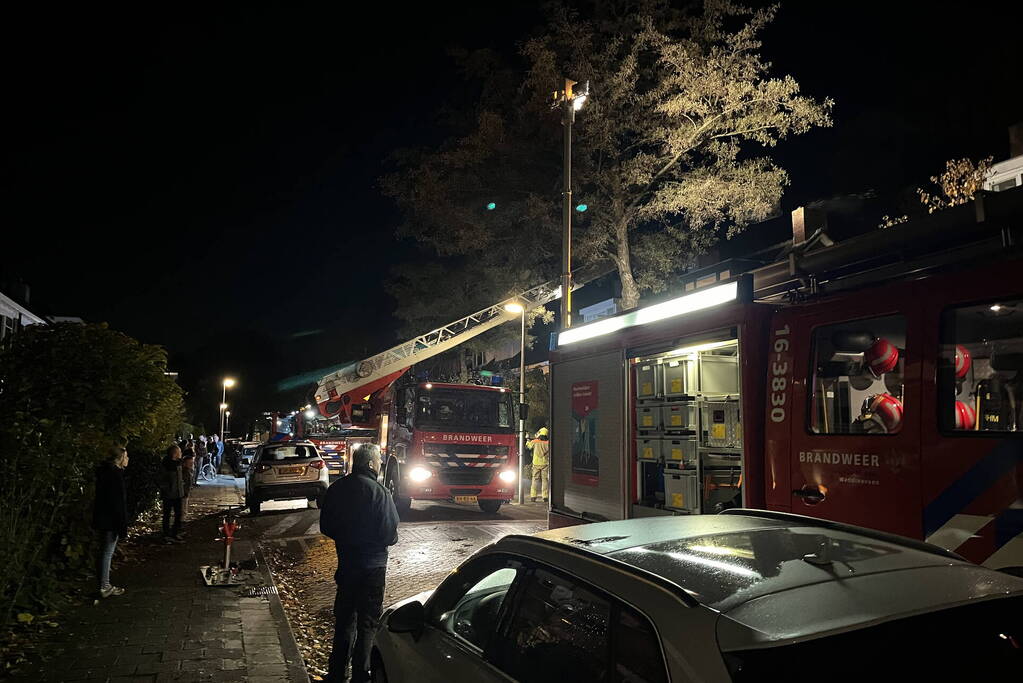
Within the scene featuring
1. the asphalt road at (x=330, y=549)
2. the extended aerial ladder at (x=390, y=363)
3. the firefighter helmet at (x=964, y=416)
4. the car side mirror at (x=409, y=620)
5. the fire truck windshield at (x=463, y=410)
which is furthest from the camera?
the extended aerial ladder at (x=390, y=363)

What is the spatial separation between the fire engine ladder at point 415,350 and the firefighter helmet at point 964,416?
19.3 m

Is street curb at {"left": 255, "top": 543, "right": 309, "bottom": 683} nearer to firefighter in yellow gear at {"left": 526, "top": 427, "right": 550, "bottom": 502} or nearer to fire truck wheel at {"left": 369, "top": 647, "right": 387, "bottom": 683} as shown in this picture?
fire truck wheel at {"left": 369, "top": 647, "right": 387, "bottom": 683}

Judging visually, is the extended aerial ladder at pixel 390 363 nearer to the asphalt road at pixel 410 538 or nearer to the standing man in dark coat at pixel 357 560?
the asphalt road at pixel 410 538

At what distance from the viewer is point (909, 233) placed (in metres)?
4.67

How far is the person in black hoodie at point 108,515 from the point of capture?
787 centimetres

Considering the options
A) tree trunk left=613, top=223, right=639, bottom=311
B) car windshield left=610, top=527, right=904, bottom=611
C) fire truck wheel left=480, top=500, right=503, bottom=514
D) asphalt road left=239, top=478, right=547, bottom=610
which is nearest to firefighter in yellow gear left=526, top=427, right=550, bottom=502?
asphalt road left=239, top=478, right=547, bottom=610

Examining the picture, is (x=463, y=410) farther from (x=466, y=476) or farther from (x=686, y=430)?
(x=686, y=430)

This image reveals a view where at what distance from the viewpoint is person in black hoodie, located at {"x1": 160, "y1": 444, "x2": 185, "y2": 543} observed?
1210cm

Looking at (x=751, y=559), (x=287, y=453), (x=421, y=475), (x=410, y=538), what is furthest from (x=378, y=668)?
(x=287, y=453)

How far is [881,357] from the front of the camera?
15.7 feet

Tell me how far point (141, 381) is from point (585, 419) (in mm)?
6295

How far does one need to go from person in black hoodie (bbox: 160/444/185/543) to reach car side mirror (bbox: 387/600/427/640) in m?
9.87

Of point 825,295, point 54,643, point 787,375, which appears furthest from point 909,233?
point 54,643

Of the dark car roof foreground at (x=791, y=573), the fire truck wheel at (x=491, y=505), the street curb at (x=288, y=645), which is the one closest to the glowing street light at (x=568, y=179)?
the fire truck wheel at (x=491, y=505)
